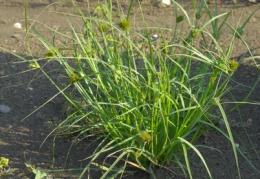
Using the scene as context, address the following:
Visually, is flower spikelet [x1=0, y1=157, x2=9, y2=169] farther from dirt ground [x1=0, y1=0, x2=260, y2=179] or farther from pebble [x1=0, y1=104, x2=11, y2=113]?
pebble [x1=0, y1=104, x2=11, y2=113]

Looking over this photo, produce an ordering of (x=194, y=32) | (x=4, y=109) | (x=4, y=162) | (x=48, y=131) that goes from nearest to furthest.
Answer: (x=194, y=32) → (x=4, y=162) → (x=48, y=131) → (x=4, y=109)

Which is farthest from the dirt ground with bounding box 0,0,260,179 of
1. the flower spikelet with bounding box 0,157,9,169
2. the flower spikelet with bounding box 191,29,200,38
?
the flower spikelet with bounding box 191,29,200,38

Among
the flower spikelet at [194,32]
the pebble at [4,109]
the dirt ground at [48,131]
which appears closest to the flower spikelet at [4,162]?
the dirt ground at [48,131]

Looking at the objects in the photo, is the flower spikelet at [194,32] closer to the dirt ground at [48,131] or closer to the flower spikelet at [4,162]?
the dirt ground at [48,131]

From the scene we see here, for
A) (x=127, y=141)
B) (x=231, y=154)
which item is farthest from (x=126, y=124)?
(x=231, y=154)

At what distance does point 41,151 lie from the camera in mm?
3014

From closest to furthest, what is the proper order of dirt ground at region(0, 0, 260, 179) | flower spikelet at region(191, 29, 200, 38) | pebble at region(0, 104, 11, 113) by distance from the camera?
flower spikelet at region(191, 29, 200, 38)
dirt ground at region(0, 0, 260, 179)
pebble at region(0, 104, 11, 113)

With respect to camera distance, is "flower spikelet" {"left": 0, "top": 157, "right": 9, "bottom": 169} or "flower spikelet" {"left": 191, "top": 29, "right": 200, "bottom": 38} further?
"flower spikelet" {"left": 0, "top": 157, "right": 9, "bottom": 169}

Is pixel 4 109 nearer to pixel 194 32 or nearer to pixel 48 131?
pixel 48 131

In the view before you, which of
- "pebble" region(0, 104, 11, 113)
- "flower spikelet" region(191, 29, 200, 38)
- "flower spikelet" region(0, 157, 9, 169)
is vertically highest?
A: "flower spikelet" region(191, 29, 200, 38)

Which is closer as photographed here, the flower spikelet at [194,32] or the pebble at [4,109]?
the flower spikelet at [194,32]

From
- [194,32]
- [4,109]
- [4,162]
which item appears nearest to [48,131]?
[4,109]

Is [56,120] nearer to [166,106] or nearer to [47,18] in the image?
[166,106]

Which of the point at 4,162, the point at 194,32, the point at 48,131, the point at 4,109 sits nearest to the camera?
the point at 194,32
